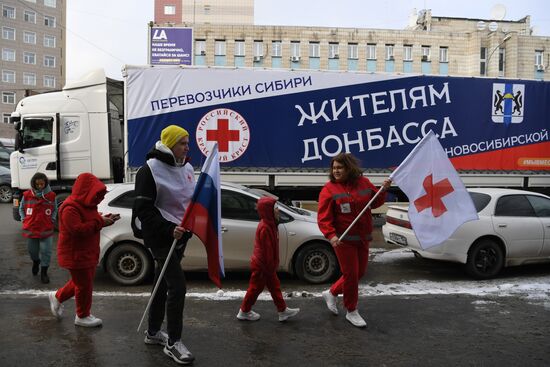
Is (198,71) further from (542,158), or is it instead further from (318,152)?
(542,158)

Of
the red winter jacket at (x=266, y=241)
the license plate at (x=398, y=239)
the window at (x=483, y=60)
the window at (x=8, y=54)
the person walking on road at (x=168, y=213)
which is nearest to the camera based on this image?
the person walking on road at (x=168, y=213)

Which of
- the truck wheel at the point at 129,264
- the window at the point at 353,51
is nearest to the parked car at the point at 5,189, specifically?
the truck wheel at the point at 129,264

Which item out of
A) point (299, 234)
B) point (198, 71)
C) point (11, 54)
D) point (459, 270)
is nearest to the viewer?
point (299, 234)

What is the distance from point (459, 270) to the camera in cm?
751

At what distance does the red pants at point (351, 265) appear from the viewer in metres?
4.57

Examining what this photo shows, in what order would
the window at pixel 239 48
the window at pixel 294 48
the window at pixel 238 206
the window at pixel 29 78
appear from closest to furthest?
the window at pixel 238 206 → the window at pixel 239 48 → the window at pixel 294 48 → the window at pixel 29 78

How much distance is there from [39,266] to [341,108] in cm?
669

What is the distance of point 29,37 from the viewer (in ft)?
251

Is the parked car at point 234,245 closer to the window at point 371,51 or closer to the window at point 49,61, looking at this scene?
the window at point 371,51

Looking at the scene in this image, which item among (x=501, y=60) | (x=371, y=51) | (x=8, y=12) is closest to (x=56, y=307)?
(x=371, y=51)

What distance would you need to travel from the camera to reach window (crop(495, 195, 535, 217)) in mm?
7078

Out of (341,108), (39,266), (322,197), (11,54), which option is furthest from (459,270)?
(11,54)

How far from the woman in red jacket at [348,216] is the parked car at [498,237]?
260cm

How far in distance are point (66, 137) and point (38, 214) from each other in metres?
4.73
